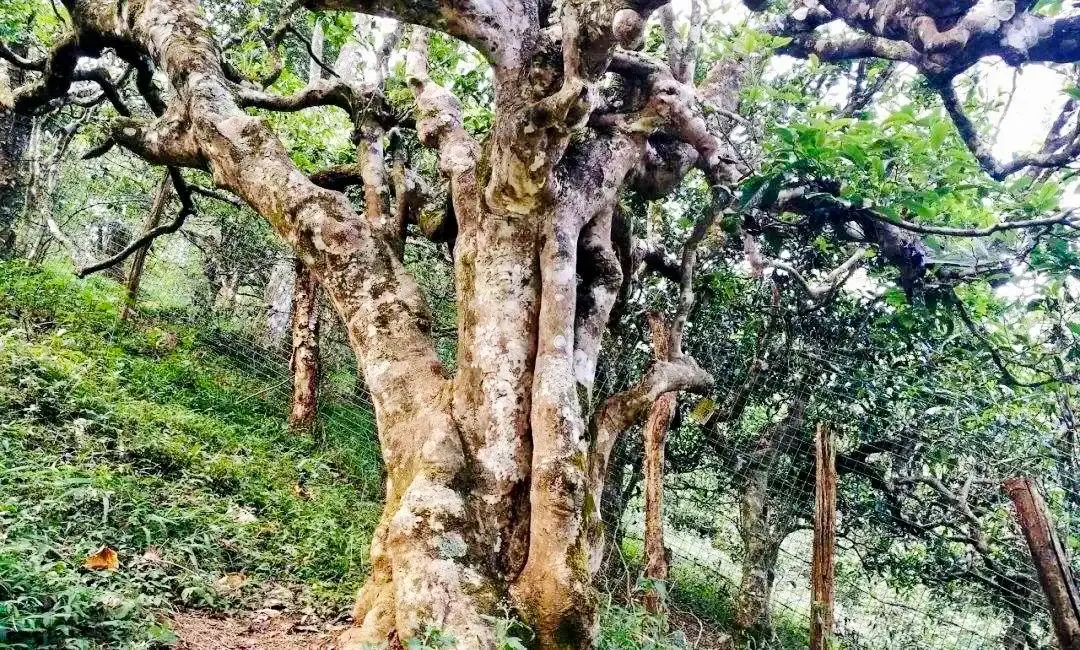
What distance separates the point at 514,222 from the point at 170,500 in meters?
2.48

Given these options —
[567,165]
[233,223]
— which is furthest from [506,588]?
[233,223]

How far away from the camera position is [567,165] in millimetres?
3668

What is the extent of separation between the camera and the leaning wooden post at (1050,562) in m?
2.80

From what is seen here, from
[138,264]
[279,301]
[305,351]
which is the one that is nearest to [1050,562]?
[305,351]

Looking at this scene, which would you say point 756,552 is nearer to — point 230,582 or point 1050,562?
point 1050,562

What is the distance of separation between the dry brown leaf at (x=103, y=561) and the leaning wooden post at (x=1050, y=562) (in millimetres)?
4024

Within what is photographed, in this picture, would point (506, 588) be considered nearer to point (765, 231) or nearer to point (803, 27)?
point (765, 231)

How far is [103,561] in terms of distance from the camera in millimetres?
2789

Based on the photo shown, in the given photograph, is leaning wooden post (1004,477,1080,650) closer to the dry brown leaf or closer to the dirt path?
the dirt path

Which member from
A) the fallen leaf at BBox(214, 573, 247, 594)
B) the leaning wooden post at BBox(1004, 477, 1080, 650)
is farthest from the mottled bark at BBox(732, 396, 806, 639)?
the fallen leaf at BBox(214, 573, 247, 594)

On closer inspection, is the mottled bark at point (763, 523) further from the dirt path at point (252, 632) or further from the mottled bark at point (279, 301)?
the mottled bark at point (279, 301)

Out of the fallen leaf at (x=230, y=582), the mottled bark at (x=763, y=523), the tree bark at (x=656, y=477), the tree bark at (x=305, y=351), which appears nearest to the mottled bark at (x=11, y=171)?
the tree bark at (x=305, y=351)

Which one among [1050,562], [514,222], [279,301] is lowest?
[1050,562]

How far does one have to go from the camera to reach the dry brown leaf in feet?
9.01
